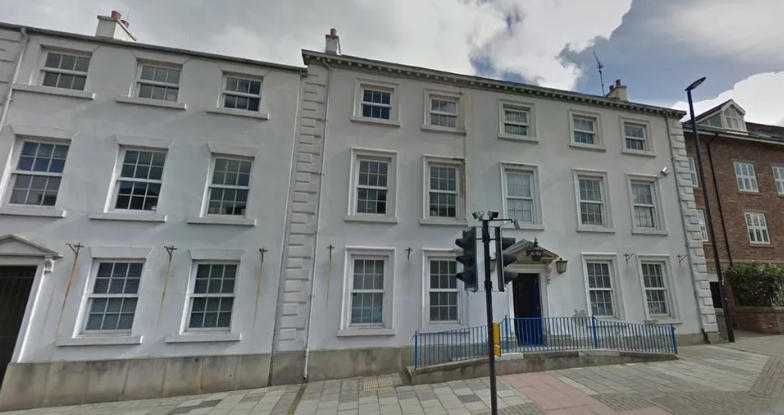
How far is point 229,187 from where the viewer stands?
926 cm

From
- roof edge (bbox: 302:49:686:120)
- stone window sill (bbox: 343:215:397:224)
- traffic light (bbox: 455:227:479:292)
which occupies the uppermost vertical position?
roof edge (bbox: 302:49:686:120)

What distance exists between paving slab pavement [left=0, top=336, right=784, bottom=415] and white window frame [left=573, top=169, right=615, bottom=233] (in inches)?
176

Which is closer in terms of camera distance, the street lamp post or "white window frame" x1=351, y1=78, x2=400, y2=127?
"white window frame" x1=351, y1=78, x2=400, y2=127

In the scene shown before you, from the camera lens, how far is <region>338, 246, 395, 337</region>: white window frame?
9039 millimetres

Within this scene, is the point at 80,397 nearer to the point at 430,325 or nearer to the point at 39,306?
the point at 39,306

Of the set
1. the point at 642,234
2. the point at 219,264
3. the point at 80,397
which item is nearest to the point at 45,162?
the point at 219,264

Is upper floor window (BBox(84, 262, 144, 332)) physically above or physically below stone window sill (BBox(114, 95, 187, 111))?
below

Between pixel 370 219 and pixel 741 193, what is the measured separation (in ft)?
67.5

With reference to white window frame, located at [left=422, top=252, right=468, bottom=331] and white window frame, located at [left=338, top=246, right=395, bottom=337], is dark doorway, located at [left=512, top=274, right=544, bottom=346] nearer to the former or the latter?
white window frame, located at [left=422, top=252, right=468, bottom=331]

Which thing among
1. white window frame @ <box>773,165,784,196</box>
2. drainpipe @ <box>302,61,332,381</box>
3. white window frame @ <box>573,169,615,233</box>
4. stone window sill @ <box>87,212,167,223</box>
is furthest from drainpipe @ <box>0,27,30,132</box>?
white window frame @ <box>773,165,784,196</box>

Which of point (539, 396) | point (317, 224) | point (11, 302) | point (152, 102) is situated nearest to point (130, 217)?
point (11, 302)

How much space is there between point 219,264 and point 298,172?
3.50 metres

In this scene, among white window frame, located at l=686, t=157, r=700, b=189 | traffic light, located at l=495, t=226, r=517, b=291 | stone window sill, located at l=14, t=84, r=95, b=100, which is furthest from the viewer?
white window frame, located at l=686, t=157, r=700, b=189

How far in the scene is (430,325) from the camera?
A: 9469 mm
